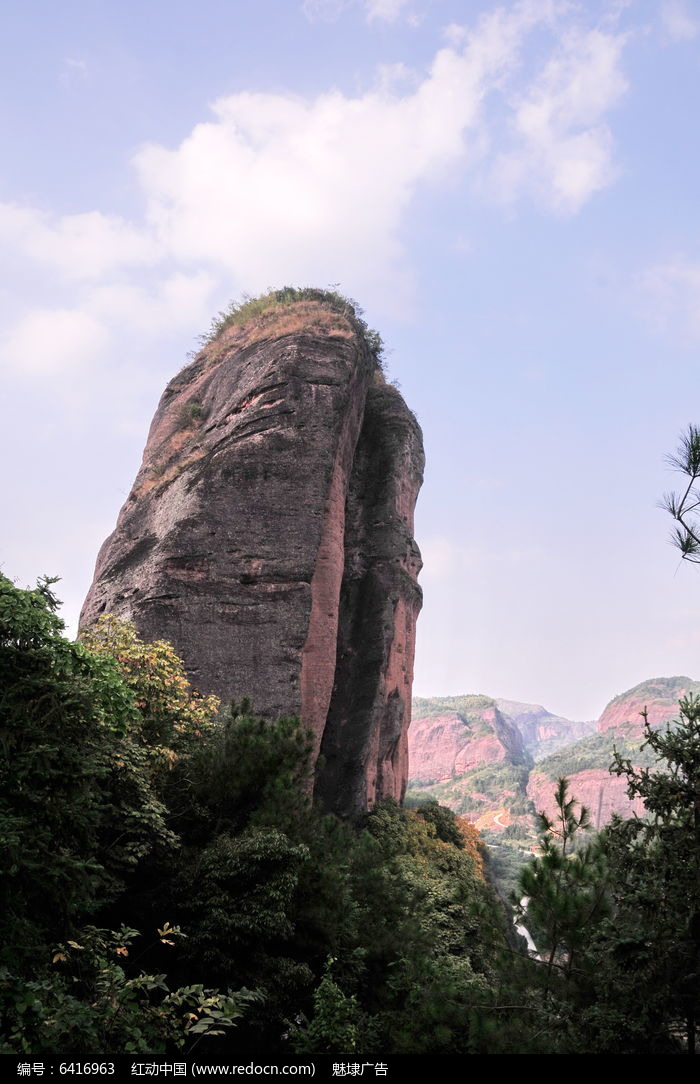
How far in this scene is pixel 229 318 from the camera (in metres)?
28.0

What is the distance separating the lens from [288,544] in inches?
716

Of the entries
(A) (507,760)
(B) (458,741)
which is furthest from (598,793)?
(B) (458,741)

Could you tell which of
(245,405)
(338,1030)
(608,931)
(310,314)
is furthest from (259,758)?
(310,314)

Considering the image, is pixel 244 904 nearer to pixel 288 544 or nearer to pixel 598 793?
pixel 288 544

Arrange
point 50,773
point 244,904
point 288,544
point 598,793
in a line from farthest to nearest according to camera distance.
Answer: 1. point 598,793
2. point 288,544
3. point 244,904
4. point 50,773

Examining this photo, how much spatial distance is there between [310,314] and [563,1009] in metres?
19.8

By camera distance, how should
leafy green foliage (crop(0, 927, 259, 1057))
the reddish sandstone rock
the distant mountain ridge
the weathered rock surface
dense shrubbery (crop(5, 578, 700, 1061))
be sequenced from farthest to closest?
the weathered rock surface
the distant mountain ridge
the reddish sandstone rock
dense shrubbery (crop(5, 578, 700, 1061))
leafy green foliage (crop(0, 927, 259, 1057))

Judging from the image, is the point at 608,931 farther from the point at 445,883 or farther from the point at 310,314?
the point at 310,314

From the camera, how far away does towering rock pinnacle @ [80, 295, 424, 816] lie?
1708 centimetres

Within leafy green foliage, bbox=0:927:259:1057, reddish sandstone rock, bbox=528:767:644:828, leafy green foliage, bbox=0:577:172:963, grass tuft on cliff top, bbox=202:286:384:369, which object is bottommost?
reddish sandstone rock, bbox=528:767:644:828

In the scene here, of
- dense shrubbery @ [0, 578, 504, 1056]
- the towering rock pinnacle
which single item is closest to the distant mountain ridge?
the towering rock pinnacle

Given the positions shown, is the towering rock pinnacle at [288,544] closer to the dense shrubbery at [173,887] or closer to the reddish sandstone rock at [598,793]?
the dense shrubbery at [173,887]

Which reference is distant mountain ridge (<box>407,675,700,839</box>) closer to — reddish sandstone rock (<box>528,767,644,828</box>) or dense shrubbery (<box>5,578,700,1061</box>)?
reddish sandstone rock (<box>528,767,644,828</box>)

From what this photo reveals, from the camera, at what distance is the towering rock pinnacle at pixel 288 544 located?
17.1 m
